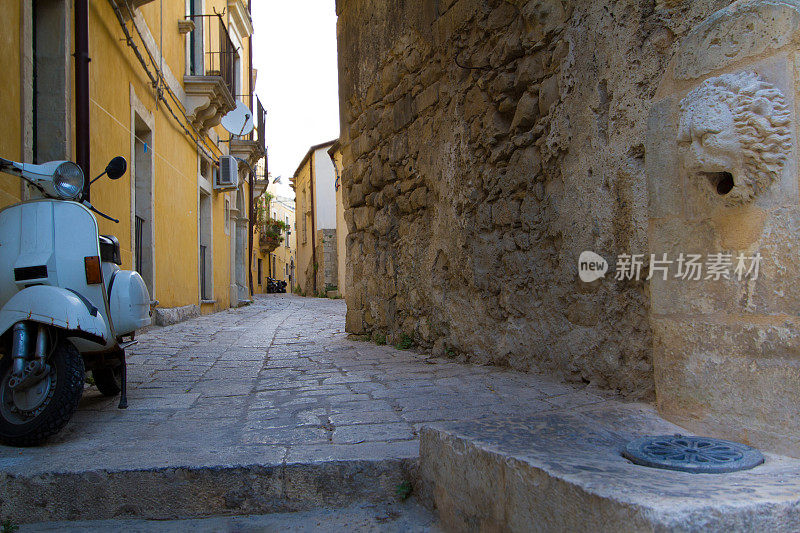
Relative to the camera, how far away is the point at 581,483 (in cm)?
142

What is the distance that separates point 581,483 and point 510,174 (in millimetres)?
2642

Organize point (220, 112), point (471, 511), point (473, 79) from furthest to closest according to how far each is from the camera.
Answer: point (220, 112) → point (473, 79) → point (471, 511)

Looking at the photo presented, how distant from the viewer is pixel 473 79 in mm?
4230

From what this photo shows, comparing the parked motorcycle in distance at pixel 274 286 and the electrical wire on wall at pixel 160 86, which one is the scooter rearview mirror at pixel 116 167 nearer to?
the electrical wire on wall at pixel 160 86

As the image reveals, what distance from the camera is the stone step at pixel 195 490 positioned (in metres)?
2.08

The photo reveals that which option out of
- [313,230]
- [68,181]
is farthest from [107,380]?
[313,230]

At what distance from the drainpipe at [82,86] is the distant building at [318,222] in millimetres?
17463

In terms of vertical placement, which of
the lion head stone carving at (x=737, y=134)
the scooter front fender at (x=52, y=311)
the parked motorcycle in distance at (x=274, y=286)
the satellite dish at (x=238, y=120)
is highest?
the satellite dish at (x=238, y=120)

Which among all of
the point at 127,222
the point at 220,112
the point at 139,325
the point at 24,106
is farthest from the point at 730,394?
the point at 220,112

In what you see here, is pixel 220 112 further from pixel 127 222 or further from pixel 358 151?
pixel 358 151

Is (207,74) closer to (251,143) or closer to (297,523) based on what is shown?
(251,143)

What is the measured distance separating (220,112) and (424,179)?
26.2ft

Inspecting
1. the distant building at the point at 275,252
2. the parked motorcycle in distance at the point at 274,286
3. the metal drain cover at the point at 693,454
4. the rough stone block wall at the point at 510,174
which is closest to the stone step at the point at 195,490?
the metal drain cover at the point at 693,454

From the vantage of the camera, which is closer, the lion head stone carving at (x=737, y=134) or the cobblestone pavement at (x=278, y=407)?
the lion head stone carving at (x=737, y=134)
